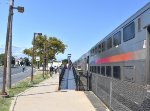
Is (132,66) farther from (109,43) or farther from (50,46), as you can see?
(50,46)

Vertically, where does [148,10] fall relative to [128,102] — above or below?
above

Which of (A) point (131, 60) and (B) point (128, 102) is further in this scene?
(A) point (131, 60)

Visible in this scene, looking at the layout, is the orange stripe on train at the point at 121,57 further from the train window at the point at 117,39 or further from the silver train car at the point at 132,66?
the train window at the point at 117,39

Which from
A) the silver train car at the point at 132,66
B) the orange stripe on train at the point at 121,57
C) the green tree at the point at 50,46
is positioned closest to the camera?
the silver train car at the point at 132,66

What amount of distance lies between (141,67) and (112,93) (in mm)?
2139

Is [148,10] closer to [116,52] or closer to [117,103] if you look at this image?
[117,103]

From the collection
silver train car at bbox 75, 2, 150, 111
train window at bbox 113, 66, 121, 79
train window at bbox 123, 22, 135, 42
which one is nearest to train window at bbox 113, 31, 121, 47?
silver train car at bbox 75, 2, 150, 111

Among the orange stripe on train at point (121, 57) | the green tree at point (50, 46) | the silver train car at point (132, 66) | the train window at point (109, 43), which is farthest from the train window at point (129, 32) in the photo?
the green tree at point (50, 46)

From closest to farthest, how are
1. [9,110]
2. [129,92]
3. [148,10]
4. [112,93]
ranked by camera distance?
1. [129,92]
2. [148,10]
3. [112,93]
4. [9,110]

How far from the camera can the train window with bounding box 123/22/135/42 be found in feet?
47.3

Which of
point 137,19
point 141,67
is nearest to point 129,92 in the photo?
point 141,67

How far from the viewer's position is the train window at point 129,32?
14.4 meters

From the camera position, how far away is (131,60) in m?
14.2

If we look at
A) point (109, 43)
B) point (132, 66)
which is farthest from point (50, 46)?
point (132, 66)
